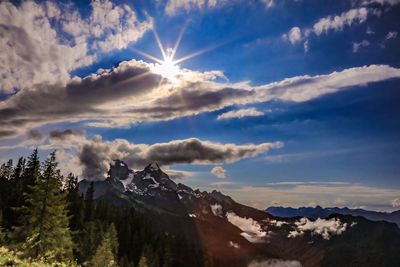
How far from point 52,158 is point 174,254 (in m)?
105

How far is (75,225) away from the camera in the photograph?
12988 centimetres

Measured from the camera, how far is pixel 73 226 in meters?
130

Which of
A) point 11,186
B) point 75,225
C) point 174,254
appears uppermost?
point 11,186

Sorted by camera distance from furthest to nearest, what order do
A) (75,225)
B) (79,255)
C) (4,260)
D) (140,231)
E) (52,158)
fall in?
(140,231) < (75,225) < (79,255) < (52,158) < (4,260)

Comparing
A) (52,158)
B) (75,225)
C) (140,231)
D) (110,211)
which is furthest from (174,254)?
(52,158)

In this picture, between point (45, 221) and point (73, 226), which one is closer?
point (45, 221)

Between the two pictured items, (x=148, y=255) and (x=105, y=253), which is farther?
(x=148, y=255)

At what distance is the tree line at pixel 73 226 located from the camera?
56.3 metres

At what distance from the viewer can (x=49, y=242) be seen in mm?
55000

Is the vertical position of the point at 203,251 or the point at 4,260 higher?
the point at 4,260

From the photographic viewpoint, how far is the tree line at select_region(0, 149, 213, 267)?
56.3 meters

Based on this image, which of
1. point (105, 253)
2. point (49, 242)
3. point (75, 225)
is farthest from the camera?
point (75, 225)

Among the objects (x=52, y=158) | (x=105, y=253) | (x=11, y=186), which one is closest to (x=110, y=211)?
(x=11, y=186)

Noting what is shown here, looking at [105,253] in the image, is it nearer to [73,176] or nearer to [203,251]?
[73,176]
